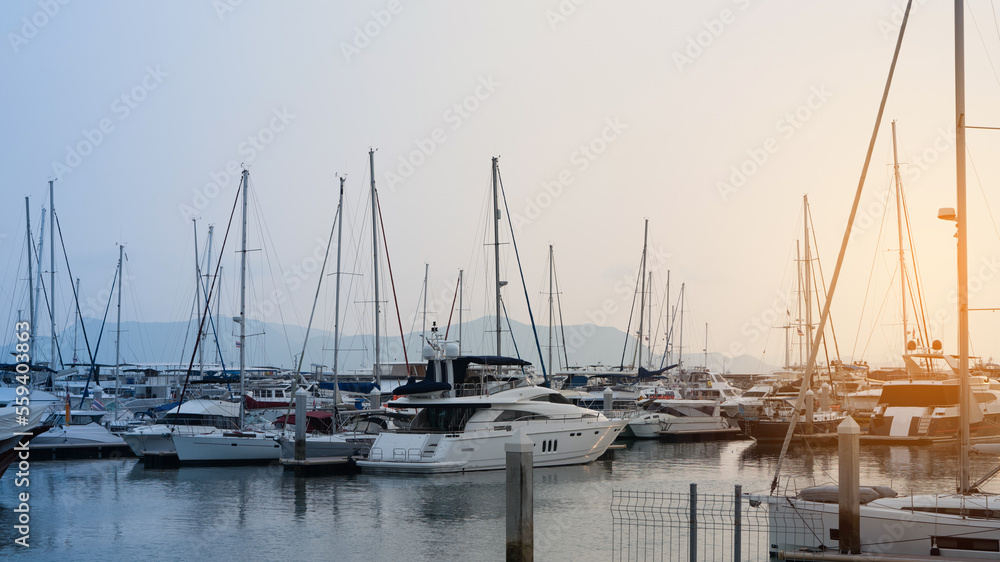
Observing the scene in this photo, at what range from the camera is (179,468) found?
33.0 metres

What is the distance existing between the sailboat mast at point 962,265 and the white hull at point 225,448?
2523 centimetres

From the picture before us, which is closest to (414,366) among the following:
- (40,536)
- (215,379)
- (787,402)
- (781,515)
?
(215,379)

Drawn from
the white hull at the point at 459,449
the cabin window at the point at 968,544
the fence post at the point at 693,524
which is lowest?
the white hull at the point at 459,449

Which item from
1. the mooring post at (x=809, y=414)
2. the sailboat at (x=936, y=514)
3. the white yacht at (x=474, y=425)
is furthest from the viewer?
the mooring post at (x=809, y=414)

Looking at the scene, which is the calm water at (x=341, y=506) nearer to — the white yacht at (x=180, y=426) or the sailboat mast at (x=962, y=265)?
the white yacht at (x=180, y=426)

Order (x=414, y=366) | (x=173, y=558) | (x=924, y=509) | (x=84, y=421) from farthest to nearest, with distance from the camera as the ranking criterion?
(x=414, y=366) → (x=84, y=421) → (x=173, y=558) → (x=924, y=509)

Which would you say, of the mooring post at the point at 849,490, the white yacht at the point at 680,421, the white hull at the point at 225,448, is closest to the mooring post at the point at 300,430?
the white hull at the point at 225,448

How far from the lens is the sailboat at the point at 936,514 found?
45.7 feet

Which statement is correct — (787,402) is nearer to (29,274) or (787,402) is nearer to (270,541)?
(270,541)

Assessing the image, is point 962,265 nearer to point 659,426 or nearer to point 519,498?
point 519,498

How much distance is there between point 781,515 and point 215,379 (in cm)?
3197

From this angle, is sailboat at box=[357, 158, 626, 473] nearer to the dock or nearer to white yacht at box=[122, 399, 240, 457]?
the dock

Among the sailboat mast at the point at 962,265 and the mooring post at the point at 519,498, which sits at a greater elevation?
the sailboat mast at the point at 962,265

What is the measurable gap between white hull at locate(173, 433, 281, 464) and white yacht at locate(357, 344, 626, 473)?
5.78 metres
